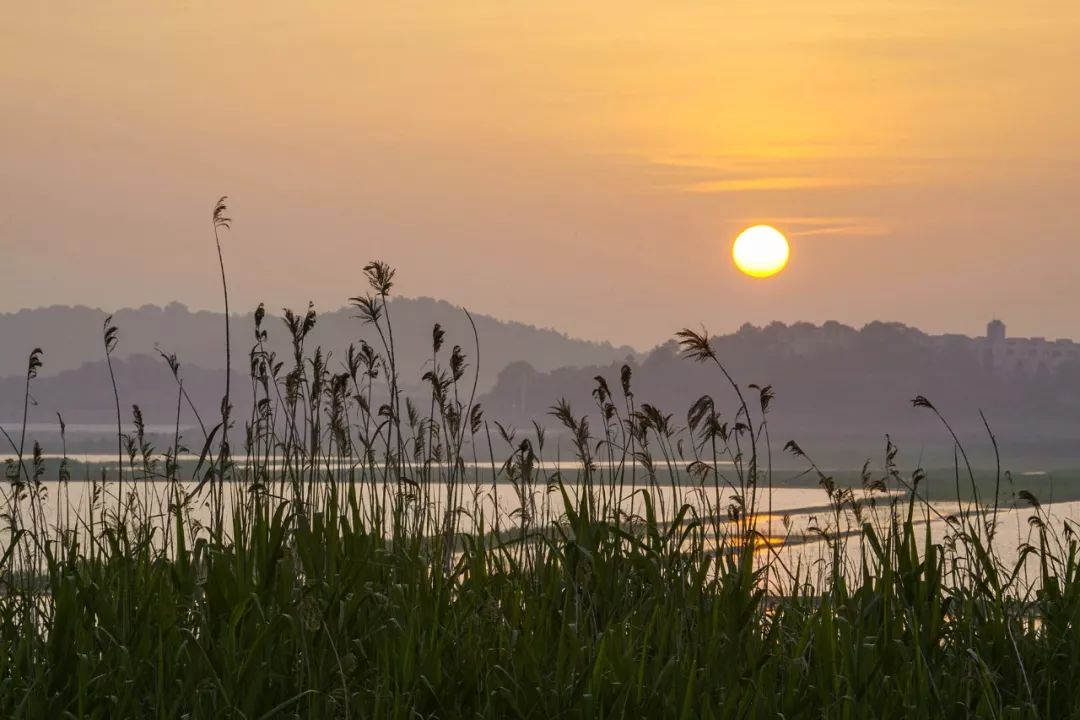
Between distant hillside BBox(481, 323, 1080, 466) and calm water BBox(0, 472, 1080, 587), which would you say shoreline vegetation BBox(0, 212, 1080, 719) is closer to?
calm water BBox(0, 472, 1080, 587)

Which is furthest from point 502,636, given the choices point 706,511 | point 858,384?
point 858,384

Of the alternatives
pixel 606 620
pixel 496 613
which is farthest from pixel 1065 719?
pixel 496 613

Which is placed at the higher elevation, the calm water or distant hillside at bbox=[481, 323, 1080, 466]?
distant hillside at bbox=[481, 323, 1080, 466]

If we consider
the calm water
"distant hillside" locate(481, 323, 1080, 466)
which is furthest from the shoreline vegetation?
"distant hillside" locate(481, 323, 1080, 466)

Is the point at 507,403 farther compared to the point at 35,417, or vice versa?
the point at 35,417

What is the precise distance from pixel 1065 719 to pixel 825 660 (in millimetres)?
1028

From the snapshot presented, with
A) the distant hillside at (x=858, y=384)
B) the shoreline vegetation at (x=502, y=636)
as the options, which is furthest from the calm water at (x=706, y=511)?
the distant hillside at (x=858, y=384)

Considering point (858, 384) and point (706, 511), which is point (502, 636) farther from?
point (858, 384)

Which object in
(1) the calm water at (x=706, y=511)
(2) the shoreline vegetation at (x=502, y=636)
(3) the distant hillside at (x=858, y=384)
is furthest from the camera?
(3) the distant hillside at (x=858, y=384)

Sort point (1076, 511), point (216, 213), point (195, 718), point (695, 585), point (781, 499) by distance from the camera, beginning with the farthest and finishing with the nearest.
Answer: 1. point (781, 499)
2. point (1076, 511)
3. point (216, 213)
4. point (695, 585)
5. point (195, 718)

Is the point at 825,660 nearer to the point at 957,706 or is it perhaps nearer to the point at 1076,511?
the point at 957,706

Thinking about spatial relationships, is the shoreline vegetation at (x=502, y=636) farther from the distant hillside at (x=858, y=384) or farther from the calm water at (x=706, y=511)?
the distant hillside at (x=858, y=384)

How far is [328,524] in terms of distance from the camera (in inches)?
211

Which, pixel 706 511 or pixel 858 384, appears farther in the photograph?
pixel 858 384
